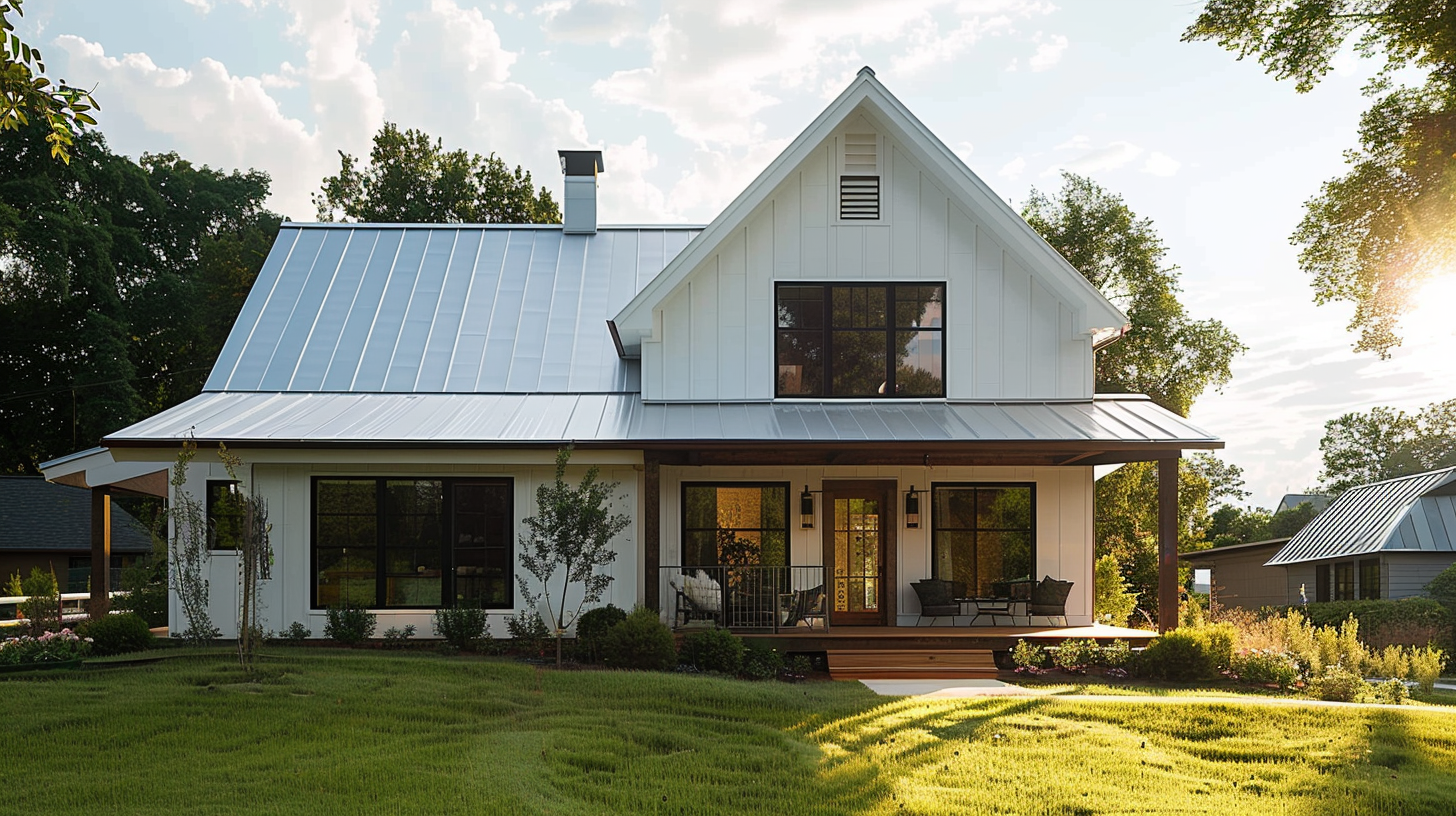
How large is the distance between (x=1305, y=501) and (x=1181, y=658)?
48725 mm

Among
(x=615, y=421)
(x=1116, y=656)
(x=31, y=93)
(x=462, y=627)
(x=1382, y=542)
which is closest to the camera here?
(x=31, y=93)

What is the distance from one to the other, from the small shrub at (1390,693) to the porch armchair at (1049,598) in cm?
387

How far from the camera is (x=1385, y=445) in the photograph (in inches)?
2055

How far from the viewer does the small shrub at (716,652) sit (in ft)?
39.6

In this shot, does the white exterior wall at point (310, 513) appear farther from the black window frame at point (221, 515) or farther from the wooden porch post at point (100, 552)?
the wooden porch post at point (100, 552)

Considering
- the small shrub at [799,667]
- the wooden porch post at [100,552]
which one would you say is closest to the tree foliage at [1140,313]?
the small shrub at [799,667]

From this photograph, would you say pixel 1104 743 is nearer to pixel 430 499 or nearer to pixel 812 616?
pixel 812 616

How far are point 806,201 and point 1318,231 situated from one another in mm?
9364

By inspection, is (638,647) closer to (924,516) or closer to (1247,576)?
(924,516)

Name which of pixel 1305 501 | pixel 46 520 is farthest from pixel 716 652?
pixel 1305 501

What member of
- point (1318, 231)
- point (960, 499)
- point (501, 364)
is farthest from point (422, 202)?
point (1318, 231)

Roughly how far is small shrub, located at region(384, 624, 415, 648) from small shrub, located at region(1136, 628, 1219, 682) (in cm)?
911

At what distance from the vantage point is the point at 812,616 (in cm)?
1391

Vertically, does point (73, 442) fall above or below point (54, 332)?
below
